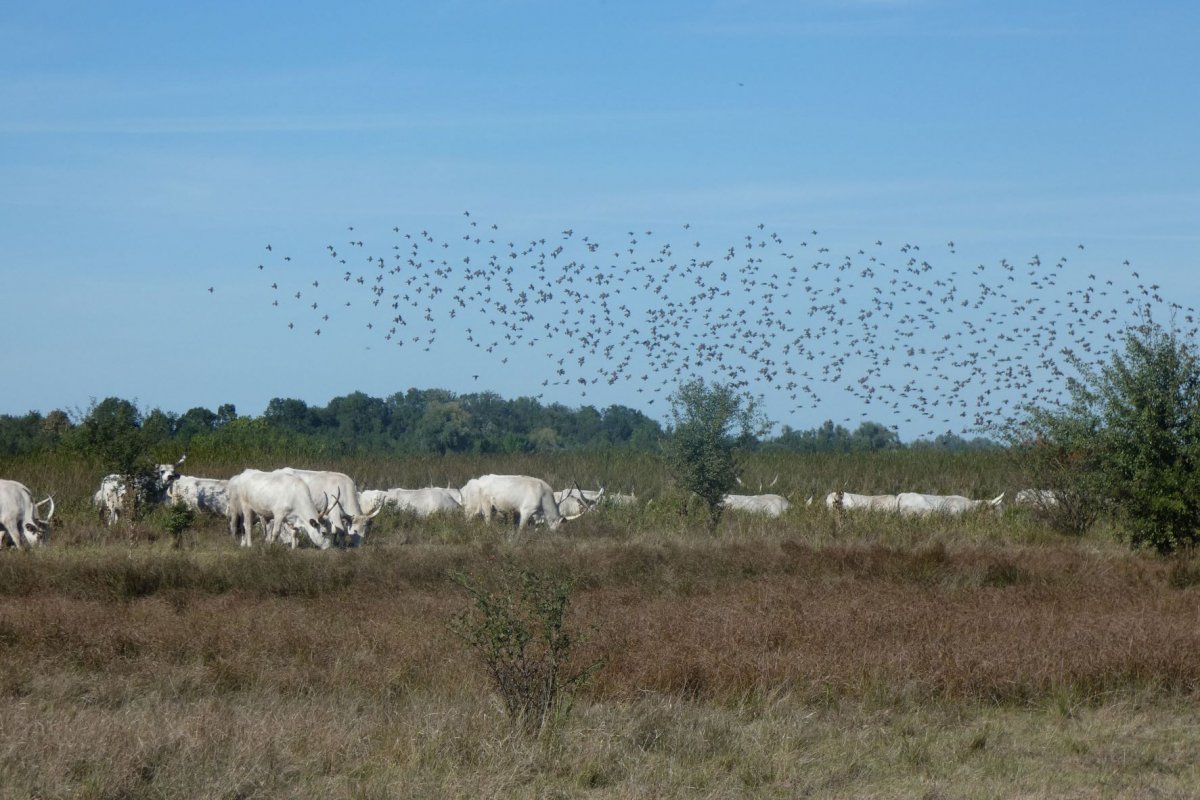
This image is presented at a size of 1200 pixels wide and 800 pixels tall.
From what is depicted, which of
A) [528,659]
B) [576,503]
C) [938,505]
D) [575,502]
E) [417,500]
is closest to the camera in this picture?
[528,659]

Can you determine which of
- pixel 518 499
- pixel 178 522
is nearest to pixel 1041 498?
pixel 518 499

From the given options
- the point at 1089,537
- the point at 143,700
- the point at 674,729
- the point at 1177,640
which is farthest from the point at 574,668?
the point at 1089,537

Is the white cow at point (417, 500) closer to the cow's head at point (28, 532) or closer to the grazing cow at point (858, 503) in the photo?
the cow's head at point (28, 532)

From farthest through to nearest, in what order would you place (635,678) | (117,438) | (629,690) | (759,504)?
(759,504), (117,438), (635,678), (629,690)

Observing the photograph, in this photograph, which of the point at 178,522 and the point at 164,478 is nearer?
the point at 178,522

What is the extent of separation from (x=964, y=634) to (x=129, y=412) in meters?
21.8

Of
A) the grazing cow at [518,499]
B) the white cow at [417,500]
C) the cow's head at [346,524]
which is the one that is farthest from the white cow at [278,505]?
the grazing cow at [518,499]

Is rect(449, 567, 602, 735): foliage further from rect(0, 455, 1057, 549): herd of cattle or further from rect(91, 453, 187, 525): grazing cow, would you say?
rect(91, 453, 187, 525): grazing cow

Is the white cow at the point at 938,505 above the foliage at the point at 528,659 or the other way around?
above

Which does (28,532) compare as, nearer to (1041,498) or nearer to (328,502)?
(328,502)

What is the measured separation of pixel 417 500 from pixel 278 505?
19.7 feet

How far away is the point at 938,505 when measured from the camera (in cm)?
3144

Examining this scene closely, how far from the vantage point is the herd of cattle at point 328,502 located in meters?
24.0

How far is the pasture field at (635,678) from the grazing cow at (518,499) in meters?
8.56
